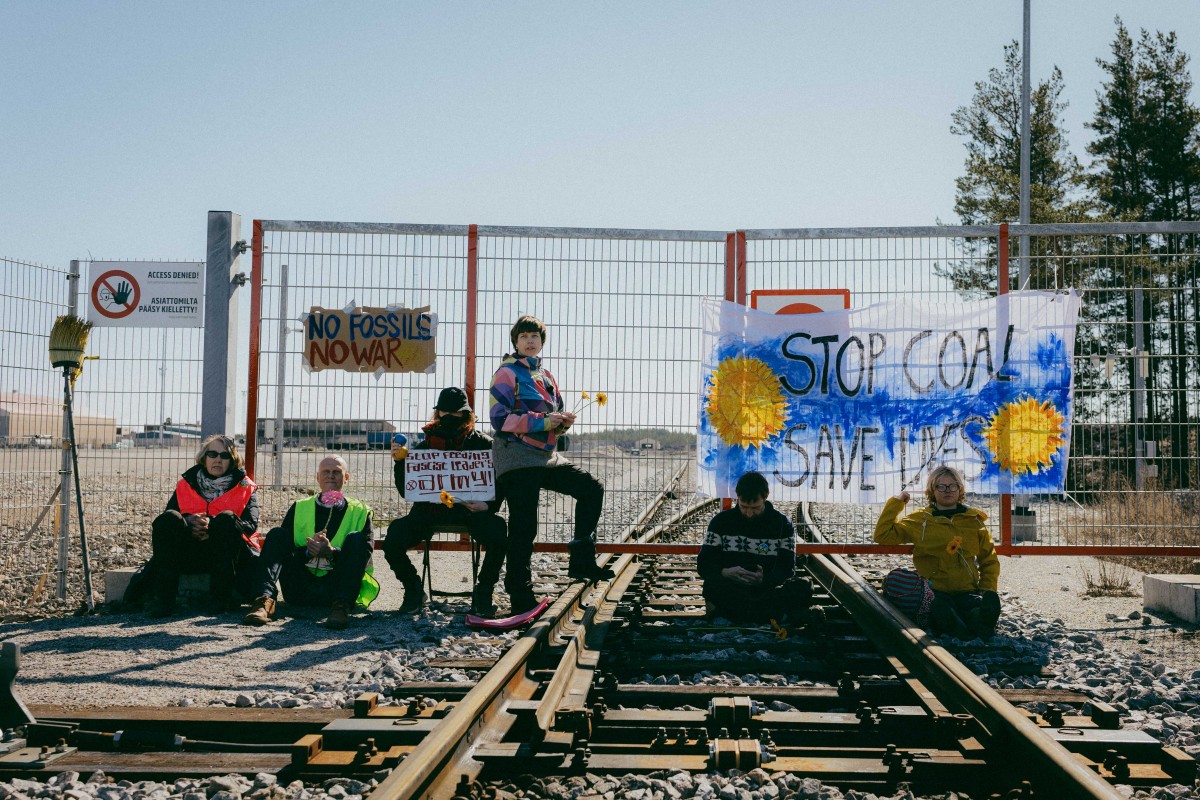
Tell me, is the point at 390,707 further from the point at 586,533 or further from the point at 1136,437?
the point at 1136,437

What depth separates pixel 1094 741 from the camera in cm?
371

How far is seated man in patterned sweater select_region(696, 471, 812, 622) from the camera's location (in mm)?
6613

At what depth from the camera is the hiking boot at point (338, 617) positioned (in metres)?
6.83

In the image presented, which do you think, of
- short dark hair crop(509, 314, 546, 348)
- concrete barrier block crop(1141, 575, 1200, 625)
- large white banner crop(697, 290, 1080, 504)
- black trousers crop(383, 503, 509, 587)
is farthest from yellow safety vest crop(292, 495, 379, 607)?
concrete barrier block crop(1141, 575, 1200, 625)

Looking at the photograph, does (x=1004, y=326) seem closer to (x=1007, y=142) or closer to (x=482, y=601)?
(x=482, y=601)

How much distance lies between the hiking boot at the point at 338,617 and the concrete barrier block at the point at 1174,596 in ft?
20.0

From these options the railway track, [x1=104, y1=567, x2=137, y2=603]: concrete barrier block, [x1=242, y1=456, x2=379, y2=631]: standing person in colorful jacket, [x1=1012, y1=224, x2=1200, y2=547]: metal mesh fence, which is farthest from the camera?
[x1=1012, y1=224, x2=1200, y2=547]: metal mesh fence

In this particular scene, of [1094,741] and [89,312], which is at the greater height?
[89,312]

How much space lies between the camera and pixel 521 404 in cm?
711

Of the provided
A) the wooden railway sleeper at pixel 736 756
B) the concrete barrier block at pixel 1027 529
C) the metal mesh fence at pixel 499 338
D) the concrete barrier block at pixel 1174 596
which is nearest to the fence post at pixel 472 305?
the metal mesh fence at pixel 499 338

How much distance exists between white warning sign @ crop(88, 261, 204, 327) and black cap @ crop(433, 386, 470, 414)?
2.30 metres

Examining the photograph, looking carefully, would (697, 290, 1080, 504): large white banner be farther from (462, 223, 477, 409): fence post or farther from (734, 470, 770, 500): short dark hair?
(462, 223, 477, 409): fence post

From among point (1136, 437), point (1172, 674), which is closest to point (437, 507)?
point (1172, 674)

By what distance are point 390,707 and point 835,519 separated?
13302 millimetres
